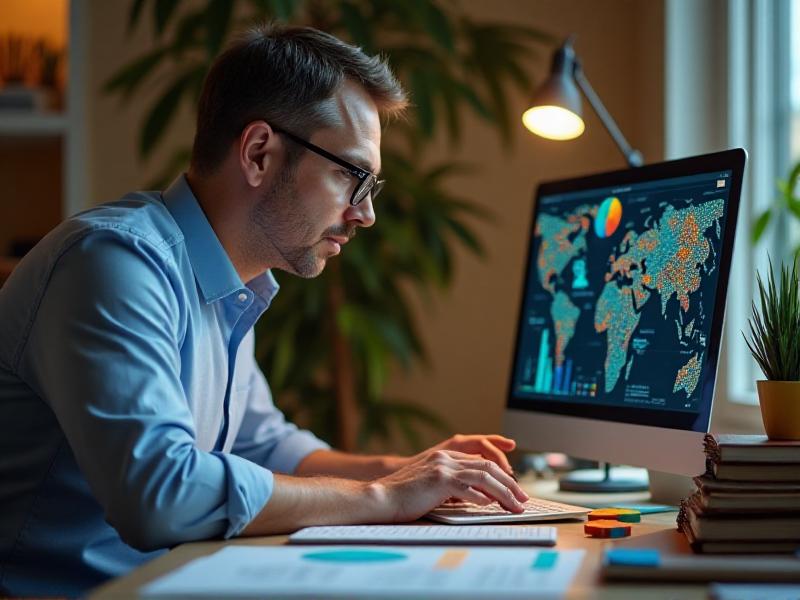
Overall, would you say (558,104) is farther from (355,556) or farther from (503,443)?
(355,556)

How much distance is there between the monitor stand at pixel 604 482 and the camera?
1.71m

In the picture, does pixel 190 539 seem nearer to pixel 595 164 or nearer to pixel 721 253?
pixel 721 253

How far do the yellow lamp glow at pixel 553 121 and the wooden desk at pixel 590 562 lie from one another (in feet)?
2.81

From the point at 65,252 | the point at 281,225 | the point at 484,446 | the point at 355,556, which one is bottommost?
the point at 355,556

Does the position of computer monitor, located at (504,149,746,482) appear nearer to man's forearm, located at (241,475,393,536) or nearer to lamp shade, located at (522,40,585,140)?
lamp shade, located at (522,40,585,140)

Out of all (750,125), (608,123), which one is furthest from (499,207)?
(608,123)

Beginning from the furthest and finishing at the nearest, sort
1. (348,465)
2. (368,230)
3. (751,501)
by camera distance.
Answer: (368,230) < (348,465) < (751,501)

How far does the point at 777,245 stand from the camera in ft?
7.95

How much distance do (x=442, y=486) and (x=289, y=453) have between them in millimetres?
591

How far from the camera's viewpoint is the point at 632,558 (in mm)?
942

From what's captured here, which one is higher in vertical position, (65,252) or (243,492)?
(65,252)

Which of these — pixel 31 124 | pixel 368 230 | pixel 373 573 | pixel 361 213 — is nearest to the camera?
pixel 373 573

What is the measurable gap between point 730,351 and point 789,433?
4.31 feet

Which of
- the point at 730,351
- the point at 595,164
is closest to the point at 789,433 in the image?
the point at 730,351
